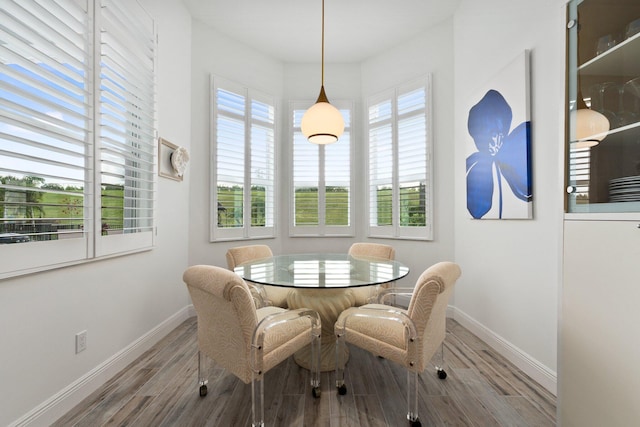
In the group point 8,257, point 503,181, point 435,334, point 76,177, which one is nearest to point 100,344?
point 8,257

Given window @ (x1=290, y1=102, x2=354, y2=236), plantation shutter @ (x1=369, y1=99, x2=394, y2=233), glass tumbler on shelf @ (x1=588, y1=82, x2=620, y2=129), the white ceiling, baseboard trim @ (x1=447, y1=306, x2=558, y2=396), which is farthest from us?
window @ (x1=290, y1=102, x2=354, y2=236)

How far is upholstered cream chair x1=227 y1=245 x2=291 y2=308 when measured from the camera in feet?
7.42

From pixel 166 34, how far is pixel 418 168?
3145mm

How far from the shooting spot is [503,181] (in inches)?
91.8

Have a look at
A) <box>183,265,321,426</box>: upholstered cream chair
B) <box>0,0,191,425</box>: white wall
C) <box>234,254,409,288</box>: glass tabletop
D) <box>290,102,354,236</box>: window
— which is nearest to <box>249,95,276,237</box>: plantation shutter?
<box>290,102,354,236</box>: window

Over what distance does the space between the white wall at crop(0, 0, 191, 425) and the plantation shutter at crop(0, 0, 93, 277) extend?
197mm

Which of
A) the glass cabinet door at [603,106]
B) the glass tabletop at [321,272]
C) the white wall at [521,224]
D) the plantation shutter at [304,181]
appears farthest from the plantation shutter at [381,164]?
the glass cabinet door at [603,106]

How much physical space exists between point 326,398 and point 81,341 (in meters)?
1.62

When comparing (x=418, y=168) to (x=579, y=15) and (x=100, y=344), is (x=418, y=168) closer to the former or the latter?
(x=579, y=15)

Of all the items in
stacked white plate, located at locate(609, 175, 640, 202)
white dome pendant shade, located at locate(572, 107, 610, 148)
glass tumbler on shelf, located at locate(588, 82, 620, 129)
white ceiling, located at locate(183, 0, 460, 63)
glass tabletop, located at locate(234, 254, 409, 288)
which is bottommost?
glass tabletop, located at locate(234, 254, 409, 288)

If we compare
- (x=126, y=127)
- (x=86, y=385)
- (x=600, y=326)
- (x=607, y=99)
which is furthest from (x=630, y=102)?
(x=86, y=385)

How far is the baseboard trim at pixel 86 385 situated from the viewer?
1.48 m

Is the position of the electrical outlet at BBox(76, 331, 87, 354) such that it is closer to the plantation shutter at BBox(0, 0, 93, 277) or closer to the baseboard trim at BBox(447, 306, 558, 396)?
the plantation shutter at BBox(0, 0, 93, 277)

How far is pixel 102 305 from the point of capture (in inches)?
76.4
